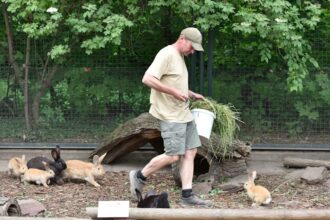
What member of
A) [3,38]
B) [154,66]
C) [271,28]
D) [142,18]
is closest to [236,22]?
[271,28]

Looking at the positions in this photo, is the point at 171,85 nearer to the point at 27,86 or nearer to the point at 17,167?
the point at 17,167

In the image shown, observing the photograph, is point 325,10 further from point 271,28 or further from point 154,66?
point 154,66

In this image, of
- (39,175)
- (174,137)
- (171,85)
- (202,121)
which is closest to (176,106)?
(171,85)

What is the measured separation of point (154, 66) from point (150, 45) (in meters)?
3.03

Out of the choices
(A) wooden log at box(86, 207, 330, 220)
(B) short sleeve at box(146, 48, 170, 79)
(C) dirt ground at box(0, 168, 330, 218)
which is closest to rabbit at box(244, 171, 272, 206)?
(C) dirt ground at box(0, 168, 330, 218)

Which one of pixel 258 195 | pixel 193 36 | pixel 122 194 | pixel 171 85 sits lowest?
pixel 122 194

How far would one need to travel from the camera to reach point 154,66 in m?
7.21

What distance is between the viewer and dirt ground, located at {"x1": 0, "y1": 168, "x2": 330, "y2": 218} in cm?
750

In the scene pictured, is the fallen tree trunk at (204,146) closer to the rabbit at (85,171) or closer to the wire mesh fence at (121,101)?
the rabbit at (85,171)

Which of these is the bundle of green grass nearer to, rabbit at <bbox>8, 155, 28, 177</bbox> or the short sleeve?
the short sleeve

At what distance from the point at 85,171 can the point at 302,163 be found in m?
3.05

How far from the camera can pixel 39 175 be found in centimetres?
825

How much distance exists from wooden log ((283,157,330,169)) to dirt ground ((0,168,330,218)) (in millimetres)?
474

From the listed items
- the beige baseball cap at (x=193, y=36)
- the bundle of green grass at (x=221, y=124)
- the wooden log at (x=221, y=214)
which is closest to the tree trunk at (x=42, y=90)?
the bundle of green grass at (x=221, y=124)
